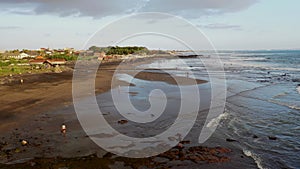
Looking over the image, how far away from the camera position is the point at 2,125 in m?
13.6

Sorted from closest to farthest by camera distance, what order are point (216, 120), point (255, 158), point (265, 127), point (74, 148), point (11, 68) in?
point (255, 158), point (74, 148), point (265, 127), point (216, 120), point (11, 68)

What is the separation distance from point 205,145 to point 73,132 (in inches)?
256

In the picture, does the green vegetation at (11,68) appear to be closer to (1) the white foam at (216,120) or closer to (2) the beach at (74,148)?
(2) the beach at (74,148)

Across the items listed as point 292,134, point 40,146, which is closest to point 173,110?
point 292,134

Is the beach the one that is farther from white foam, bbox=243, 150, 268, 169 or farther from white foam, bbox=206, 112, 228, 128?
white foam, bbox=206, 112, 228, 128

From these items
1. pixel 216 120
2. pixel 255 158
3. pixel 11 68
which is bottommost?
pixel 255 158

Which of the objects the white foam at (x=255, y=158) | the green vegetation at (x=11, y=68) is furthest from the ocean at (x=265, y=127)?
the green vegetation at (x=11, y=68)

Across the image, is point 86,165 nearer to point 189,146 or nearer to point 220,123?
point 189,146

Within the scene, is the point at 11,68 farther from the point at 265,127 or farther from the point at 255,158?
the point at 255,158

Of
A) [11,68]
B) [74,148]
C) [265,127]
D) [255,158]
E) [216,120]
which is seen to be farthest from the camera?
[11,68]

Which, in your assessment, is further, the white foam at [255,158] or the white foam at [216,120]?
the white foam at [216,120]

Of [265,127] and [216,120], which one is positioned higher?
[216,120]

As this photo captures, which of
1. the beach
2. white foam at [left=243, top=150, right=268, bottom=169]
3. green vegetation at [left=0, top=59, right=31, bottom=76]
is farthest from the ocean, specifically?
green vegetation at [left=0, top=59, right=31, bottom=76]

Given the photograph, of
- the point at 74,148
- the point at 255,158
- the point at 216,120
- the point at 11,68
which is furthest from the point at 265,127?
the point at 11,68
